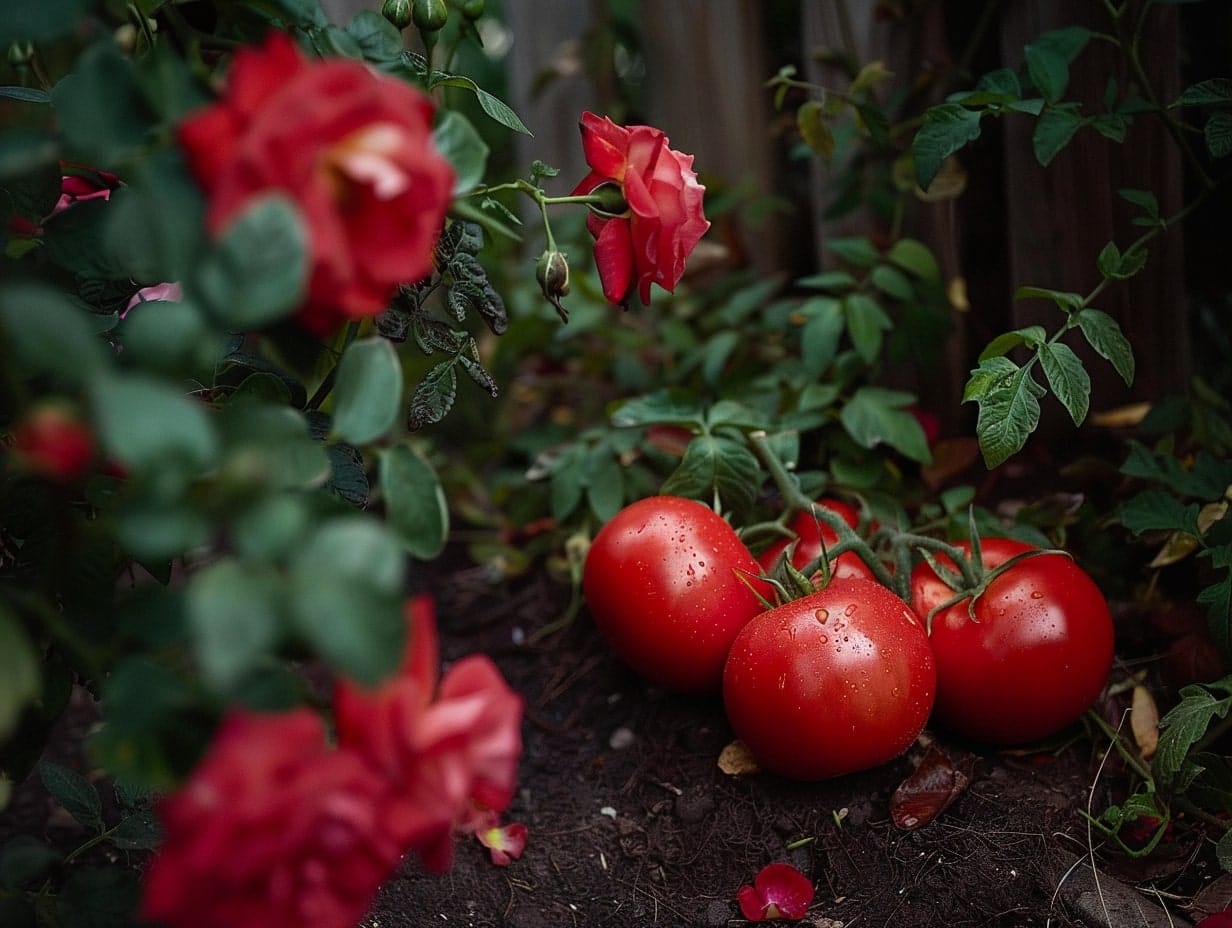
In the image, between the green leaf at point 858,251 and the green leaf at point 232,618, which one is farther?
the green leaf at point 858,251

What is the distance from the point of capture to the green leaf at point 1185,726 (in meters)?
0.84

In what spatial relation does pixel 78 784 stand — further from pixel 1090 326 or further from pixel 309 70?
pixel 1090 326

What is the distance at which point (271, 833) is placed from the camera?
17.6 inches

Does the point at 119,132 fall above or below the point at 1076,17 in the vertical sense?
above

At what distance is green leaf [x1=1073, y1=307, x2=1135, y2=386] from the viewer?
0.92 metres

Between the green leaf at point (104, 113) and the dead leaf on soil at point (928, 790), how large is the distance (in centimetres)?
79

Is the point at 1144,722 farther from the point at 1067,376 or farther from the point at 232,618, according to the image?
the point at 232,618

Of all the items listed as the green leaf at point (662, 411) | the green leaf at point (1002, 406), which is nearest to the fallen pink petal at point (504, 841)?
the green leaf at point (662, 411)

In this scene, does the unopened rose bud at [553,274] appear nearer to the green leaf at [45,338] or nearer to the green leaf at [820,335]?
the green leaf at [45,338]

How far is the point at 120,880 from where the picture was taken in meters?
0.64

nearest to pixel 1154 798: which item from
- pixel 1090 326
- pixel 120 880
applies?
pixel 1090 326

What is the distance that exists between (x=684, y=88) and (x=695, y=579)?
3.60 feet

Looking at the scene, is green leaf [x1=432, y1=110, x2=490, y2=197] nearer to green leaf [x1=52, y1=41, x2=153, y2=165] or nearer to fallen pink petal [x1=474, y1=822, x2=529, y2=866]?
green leaf [x1=52, y1=41, x2=153, y2=165]

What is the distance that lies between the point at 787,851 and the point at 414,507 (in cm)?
55
